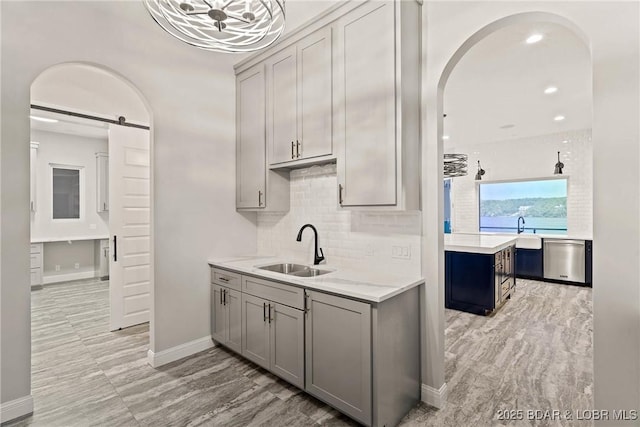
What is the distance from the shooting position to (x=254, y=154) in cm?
323

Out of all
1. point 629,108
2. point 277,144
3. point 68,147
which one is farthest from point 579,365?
point 68,147

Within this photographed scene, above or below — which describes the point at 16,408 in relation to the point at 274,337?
below

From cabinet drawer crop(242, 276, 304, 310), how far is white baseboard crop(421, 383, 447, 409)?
3.61 feet

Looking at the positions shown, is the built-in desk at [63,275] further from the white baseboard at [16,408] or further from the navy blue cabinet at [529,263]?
the navy blue cabinet at [529,263]

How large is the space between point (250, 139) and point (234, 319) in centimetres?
182

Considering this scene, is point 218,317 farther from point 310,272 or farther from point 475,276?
point 475,276

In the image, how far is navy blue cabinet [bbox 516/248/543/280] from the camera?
630cm

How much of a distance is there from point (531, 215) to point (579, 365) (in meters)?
5.23

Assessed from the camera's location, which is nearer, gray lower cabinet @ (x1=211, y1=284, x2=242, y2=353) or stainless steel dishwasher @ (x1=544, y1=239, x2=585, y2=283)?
gray lower cabinet @ (x1=211, y1=284, x2=242, y2=353)

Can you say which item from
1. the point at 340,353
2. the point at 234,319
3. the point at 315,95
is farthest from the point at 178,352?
the point at 315,95

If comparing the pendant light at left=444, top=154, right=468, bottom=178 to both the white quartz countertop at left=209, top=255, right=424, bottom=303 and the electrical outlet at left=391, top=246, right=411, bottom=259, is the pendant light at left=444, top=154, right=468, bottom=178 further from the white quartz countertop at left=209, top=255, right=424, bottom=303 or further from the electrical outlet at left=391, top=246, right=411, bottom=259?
the white quartz countertop at left=209, top=255, right=424, bottom=303

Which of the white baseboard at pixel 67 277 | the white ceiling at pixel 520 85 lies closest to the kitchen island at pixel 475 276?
the white ceiling at pixel 520 85

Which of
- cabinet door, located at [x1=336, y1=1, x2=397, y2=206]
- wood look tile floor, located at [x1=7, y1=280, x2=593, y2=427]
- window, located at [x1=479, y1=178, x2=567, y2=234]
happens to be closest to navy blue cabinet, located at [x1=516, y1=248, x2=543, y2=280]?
window, located at [x1=479, y1=178, x2=567, y2=234]

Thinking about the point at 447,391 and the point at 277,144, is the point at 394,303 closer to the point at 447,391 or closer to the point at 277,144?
the point at 447,391
